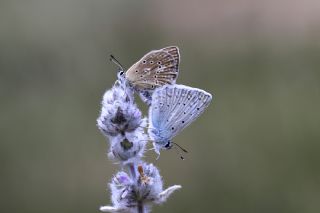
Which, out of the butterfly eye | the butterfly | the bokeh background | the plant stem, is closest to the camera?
the plant stem

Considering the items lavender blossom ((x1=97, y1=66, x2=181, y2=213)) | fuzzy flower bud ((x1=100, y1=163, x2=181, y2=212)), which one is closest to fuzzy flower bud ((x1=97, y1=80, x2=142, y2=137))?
lavender blossom ((x1=97, y1=66, x2=181, y2=213))

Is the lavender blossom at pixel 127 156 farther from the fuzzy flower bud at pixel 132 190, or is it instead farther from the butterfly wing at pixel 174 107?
the butterfly wing at pixel 174 107

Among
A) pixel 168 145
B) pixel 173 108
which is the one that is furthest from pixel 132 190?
pixel 173 108

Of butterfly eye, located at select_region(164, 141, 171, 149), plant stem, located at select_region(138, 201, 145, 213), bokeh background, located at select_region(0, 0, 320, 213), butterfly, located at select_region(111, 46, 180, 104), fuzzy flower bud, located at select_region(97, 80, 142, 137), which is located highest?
bokeh background, located at select_region(0, 0, 320, 213)

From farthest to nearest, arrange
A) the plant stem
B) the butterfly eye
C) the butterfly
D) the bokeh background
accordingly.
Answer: the bokeh background < the butterfly < the butterfly eye < the plant stem

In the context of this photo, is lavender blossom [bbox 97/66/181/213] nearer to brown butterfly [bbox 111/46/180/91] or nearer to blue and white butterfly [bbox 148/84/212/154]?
blue and white butterfly [bbox 148/84/212/154]

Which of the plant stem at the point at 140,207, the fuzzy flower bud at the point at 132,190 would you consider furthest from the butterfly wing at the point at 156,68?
the plant stem at the point at 140,207
